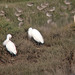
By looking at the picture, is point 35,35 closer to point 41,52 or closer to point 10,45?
point 41,52

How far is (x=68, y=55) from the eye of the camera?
8852mm

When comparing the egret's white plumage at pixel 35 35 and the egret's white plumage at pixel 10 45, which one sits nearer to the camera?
the egret's white plumage at pixel 10 45

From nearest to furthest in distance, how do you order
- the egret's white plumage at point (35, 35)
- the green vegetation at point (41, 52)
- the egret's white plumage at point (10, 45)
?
the green vegetation at point (41, 52) < the egret's white plumage at point (10, 45) < the egret's white plumage at point (35, 35)

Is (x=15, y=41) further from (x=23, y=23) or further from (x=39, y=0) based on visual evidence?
(x=39, y=0)

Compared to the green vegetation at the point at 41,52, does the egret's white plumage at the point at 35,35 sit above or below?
above

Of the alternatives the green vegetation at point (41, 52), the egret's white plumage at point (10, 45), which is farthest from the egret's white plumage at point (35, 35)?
the egret's white plumage at point (10, 45)

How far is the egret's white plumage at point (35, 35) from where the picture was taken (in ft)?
31.5

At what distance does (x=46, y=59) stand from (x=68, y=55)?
711 mm

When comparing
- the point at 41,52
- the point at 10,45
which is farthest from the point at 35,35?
the point at 10,45

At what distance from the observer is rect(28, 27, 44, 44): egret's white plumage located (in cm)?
959

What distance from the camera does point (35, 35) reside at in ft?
32.0

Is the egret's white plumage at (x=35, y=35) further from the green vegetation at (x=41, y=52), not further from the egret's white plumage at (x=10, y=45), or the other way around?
the egret's white plumage at (x=10, y=45)

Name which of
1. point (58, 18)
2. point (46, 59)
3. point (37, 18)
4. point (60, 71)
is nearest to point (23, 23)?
point (37, 18)

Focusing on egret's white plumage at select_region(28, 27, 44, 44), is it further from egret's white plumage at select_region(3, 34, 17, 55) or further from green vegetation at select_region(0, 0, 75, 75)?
egret's white plumage at select_region(3, 34, 17, 55)
